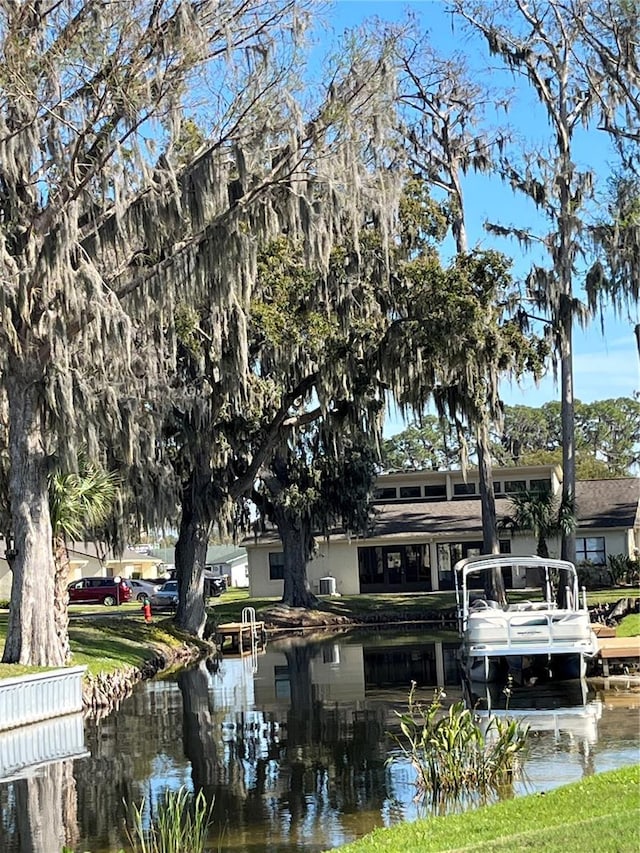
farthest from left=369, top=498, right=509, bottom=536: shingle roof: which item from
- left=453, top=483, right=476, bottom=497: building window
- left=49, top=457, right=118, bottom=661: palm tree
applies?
left=49, top=457, right=118, bottom=661: palm tree

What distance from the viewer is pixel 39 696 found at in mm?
17641

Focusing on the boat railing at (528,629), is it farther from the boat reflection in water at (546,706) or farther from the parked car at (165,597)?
the parked car at (165,597)

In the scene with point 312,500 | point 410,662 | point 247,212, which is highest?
point 247,212

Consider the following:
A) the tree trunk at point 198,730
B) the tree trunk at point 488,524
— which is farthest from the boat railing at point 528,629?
the tree trunk at point 488,524

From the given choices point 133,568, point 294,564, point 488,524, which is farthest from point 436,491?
point 133,568

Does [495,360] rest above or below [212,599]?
above

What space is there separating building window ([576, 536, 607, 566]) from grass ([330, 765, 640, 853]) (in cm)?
3641

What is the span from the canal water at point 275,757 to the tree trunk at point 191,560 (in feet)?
23.9

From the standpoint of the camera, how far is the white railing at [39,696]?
16.8 meters

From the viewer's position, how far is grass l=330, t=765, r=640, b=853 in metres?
7.57

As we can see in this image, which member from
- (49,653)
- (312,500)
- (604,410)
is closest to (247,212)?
(49,653)

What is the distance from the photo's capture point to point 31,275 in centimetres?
1933

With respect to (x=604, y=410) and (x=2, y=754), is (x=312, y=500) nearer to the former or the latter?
(x=2, y=754)

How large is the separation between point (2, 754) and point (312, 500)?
79.6 ft
